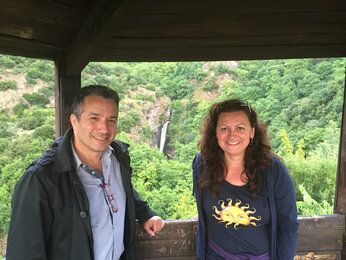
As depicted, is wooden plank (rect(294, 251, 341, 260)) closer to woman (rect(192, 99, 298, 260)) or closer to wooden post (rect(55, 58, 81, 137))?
woman (rect(192, 99, 298, 260))

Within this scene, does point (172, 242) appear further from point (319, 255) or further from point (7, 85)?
point (7, 85)

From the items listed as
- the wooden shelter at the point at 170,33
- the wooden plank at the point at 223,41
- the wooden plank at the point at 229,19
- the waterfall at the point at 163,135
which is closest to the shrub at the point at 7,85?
the waterfall at the point at 163,135

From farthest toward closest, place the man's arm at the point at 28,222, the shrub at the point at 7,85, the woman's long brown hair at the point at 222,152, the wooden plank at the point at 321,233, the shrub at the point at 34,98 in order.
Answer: the shrub at the point at 34,98 → the shrub at the point at 7,85 → the wooden plank at the point at 321,233 → the woman's long brown hair at the point at 222,152 → the man's arm at the point at 28,222

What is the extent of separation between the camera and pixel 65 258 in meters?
1.02

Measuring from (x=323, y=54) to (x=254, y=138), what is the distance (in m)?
0.90

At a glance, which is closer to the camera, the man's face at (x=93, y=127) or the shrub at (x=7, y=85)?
the man's face at (x=93, y=127)

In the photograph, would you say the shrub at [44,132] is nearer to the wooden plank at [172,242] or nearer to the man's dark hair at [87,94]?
the wooden plank at [172,242]

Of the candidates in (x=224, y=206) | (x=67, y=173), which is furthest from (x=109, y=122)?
(x=224, y=206)

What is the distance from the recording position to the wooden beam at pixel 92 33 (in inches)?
42.4

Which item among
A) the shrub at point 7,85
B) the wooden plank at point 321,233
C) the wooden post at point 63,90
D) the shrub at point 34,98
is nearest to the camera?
the wooden plank at point 321,233

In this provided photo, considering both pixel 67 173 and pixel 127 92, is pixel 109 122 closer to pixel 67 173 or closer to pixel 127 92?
pixel 67 173

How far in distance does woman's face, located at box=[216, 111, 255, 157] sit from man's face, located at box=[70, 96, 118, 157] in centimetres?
52

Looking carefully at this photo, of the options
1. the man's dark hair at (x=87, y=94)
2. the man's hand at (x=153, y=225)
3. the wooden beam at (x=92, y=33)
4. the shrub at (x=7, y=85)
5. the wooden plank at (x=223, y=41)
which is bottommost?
the man's hand at (x=153, y=225)

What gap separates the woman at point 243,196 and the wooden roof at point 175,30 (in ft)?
1.59
